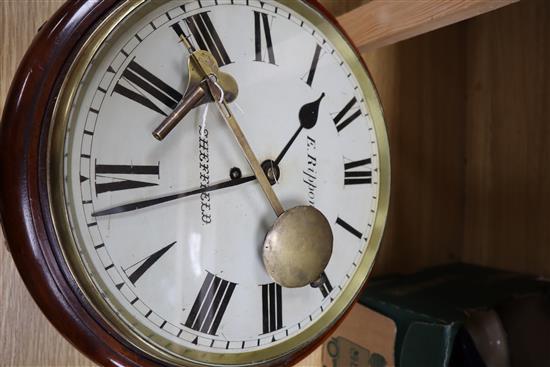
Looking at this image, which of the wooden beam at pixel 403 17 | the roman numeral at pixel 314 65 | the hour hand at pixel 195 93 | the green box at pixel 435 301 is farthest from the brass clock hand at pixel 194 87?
the green box at pixel 435 301

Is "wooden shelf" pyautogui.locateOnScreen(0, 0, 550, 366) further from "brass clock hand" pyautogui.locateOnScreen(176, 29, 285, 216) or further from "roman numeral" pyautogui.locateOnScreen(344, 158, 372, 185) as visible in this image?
"brass clock hand" pyautogui.locateOnScreen(176, 29, 285, 216)

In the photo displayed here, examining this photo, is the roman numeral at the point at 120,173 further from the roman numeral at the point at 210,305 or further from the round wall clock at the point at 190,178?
the roman numeral at the point at 210,305

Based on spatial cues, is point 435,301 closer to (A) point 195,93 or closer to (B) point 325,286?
(B) point 325,286

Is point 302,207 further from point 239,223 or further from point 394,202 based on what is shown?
point 394,202

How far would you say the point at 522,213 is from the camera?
3.29 ft

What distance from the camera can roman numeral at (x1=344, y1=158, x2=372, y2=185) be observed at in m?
0.62

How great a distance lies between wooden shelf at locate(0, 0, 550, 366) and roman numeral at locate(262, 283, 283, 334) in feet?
1.28

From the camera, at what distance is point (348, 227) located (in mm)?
625

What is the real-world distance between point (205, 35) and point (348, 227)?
0.30 m

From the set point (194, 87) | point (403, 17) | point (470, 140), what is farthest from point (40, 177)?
point (470, 140)

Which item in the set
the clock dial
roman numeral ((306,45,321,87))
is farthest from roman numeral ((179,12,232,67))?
roman numeral ((306,45,321,87))

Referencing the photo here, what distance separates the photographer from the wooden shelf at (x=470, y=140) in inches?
38.5

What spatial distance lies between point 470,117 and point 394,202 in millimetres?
287

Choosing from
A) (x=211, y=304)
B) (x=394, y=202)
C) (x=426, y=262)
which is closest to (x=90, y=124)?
(x=211, y=304)
